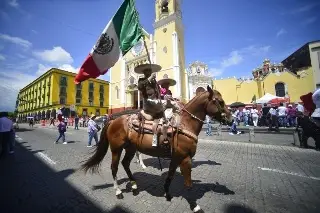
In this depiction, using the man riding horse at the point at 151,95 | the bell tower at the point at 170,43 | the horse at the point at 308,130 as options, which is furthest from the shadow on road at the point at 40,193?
the bell tower at the point at 170,43

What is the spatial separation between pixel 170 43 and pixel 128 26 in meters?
26.9

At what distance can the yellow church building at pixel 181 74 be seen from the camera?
2560cm

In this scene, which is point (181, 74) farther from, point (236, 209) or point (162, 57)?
point (236, 209)

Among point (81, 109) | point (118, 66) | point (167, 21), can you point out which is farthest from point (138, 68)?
point (81, 109)

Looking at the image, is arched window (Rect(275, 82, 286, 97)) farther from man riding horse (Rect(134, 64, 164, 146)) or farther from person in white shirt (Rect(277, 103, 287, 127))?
man riding horse (Rect(134, 64, 164, 146))

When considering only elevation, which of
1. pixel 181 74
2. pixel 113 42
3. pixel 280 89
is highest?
pixel 181 74

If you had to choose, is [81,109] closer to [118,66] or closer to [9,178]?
[118,66]

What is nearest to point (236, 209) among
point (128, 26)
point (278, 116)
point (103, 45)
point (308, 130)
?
point (103, 45)

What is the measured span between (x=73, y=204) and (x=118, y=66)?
35759 mm

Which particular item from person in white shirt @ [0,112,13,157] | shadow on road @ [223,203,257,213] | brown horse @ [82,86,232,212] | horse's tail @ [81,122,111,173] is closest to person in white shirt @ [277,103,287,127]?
brown horse @ [82,86,232,212]

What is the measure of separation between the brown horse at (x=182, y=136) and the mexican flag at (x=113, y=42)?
153cm

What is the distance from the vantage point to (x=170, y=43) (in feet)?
98.9

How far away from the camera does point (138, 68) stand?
12.5 feet

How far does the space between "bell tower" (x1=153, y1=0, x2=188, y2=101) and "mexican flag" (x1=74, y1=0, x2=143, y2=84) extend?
23147 millimetres
